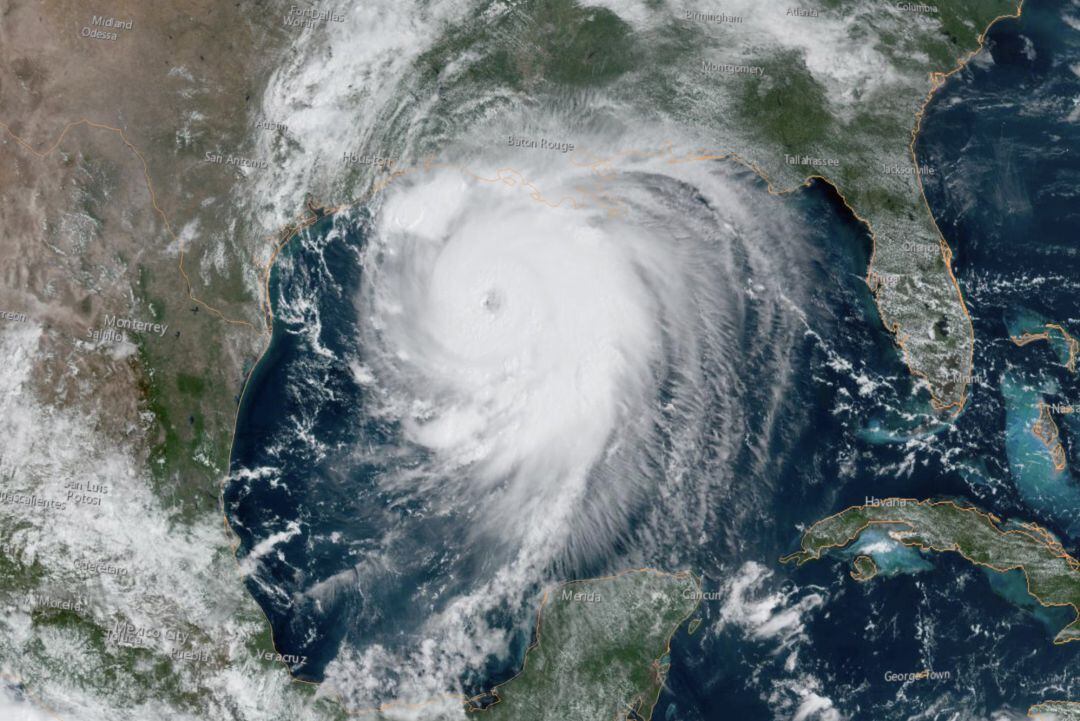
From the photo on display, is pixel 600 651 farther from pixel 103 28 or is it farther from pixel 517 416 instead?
pixel 103 28

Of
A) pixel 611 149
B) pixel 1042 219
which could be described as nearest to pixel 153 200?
pixel 611 149

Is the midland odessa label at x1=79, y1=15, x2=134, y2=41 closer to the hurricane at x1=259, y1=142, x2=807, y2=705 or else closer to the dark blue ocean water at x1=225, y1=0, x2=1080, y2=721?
the dark blue ocean water at x1=225, y1=0, x2=1080, y2=721

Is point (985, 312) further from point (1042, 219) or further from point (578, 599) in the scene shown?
point (578, 599)

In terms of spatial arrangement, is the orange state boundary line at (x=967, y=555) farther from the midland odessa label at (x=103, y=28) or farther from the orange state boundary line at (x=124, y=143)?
the midland odessa label at (x=103, y=28)

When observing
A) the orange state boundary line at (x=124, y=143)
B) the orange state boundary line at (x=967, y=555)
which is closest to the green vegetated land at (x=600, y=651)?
the orange state boundary line at (x=967, y=555)

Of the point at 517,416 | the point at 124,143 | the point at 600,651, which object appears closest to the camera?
the point at 517,416

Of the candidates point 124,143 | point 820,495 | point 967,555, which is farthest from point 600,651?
point 124,143
